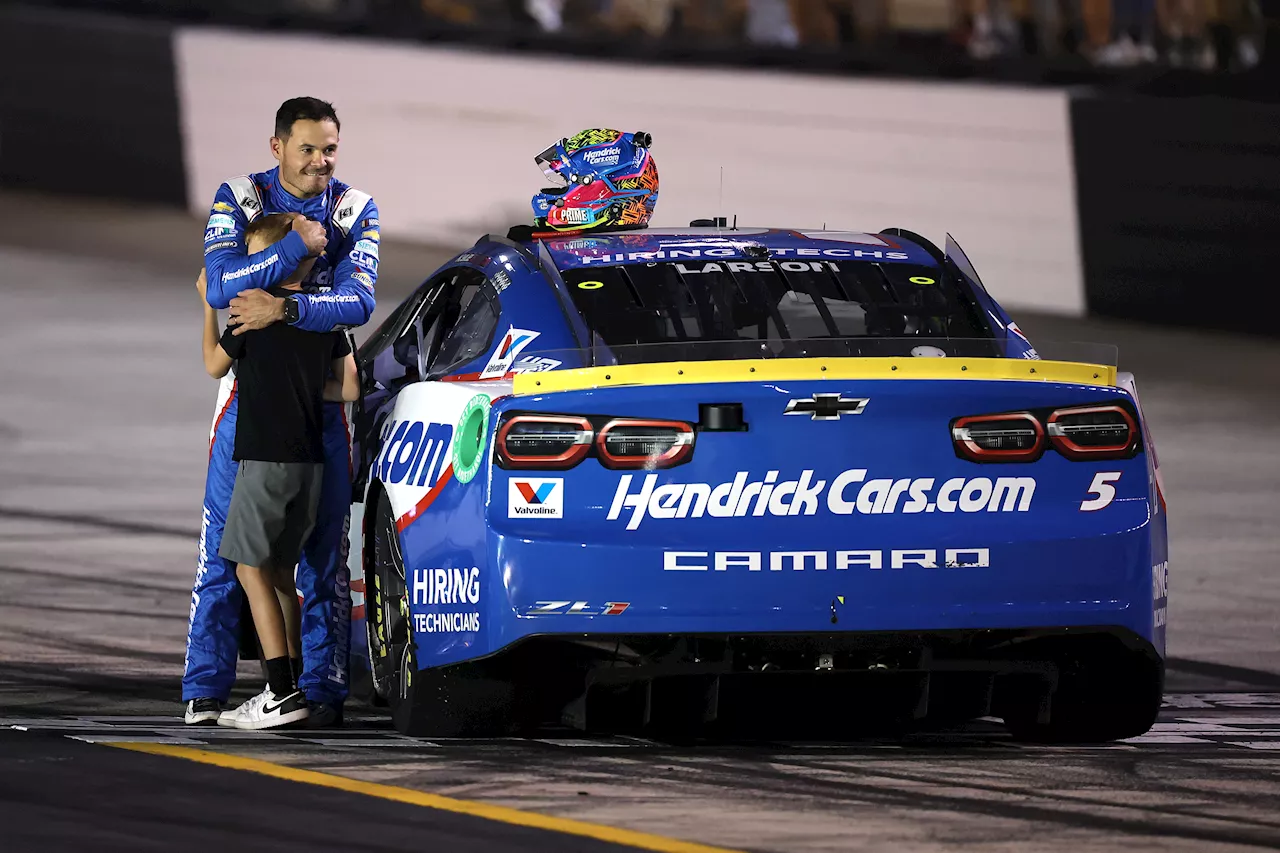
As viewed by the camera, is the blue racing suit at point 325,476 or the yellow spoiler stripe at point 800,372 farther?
the blue racing suit at point 325,476

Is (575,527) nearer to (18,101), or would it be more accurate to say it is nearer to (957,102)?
(957,102)

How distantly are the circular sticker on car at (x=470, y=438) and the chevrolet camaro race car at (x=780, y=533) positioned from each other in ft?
0.04

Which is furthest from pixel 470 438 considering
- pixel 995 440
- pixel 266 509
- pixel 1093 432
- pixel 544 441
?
pixel 1093 432

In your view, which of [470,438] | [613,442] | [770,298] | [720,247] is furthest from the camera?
[720,247]

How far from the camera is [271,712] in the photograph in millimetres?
8109

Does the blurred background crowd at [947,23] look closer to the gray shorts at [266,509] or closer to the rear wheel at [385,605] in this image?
the rear wheel at [385,605]

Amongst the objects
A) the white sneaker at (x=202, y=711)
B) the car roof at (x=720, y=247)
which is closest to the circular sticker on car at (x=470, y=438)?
the car roof at (x=720, y=247)

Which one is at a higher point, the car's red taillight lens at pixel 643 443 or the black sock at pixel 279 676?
the car's red taillight lens at pixel 643 443

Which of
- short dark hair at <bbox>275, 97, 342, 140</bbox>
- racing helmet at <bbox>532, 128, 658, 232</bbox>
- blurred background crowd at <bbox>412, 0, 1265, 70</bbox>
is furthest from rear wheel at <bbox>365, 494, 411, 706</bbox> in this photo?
blurred background crowd at <bbox>412, 0, 1265, 70</bbox>

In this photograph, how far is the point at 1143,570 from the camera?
7305mm

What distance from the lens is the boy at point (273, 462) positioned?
8.13 meters

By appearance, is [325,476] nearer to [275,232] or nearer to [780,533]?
[275,232]

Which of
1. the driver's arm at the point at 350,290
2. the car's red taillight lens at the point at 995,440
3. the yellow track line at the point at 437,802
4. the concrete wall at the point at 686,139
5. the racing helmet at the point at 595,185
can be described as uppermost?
the concrete wall at the point at 686,139

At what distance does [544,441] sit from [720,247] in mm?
1287
